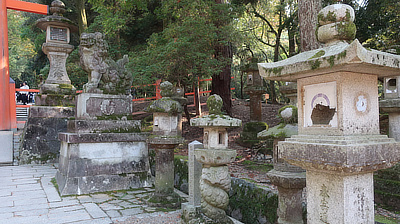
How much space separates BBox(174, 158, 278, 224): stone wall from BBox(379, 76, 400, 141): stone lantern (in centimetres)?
336

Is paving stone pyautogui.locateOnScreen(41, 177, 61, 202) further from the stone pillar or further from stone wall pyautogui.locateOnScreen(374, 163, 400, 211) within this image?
stone wall pyautogui.locateOnScreen(374, 163, 400, 211)

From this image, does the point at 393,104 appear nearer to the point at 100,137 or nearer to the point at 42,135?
the point at 100,137

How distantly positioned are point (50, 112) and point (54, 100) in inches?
19.7

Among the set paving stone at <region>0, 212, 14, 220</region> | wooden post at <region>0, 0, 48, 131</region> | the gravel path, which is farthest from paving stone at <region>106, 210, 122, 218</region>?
wooden post at <region>0, 0, 48, 131</region>

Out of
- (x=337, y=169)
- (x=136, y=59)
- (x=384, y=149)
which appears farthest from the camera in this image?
(x=136, y=59)

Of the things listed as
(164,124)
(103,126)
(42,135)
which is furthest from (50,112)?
(164,124)

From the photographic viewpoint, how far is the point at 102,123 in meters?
6.05

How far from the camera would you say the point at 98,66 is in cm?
631

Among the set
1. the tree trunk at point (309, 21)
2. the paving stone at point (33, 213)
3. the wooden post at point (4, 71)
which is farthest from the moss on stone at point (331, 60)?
the wooden post at point (4, 71)

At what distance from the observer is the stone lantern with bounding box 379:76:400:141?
5578 mm

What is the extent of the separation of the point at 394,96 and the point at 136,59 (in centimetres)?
733

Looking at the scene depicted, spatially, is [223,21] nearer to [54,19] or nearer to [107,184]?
[54,19]

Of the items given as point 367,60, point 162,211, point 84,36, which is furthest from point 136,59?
point 367,60

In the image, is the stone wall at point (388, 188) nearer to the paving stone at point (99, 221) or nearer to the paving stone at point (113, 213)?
the paving stone at point (113, 213)
